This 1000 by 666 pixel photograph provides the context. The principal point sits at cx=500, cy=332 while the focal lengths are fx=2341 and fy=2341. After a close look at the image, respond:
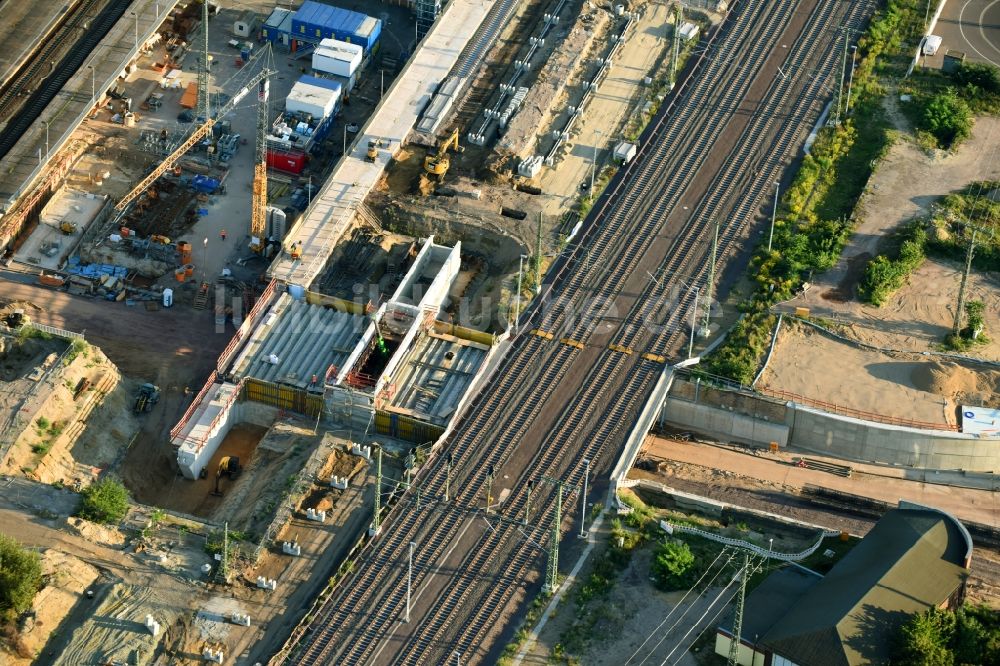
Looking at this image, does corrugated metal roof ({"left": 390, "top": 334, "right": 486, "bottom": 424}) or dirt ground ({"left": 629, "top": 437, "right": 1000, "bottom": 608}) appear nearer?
dirt ground ({"left": 629, "top": 437, "right": 1000, "bottom": 608})

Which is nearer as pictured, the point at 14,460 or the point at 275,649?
the point at 275,649

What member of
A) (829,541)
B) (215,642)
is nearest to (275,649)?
(215,642)

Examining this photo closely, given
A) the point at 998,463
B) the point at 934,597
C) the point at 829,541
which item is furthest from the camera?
the point at 998,463

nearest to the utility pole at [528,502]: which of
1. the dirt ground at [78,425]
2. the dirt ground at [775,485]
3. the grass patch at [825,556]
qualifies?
the dirt ground at [775,485]

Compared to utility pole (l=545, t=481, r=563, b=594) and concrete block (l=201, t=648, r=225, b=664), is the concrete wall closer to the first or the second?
utility pole (l=545, t=481, r=563, b=594)

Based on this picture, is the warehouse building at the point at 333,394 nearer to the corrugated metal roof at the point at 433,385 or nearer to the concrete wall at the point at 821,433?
the corrugated metal roof at the point at 433,385

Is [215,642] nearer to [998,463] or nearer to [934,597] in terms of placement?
[934,597]

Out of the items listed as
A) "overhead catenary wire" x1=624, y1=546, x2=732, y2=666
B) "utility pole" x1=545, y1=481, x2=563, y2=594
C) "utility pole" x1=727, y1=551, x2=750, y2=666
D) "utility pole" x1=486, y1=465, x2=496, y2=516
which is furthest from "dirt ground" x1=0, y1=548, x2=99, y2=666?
"utility pole" x1=727, y1=551, x2=750, y2=666
